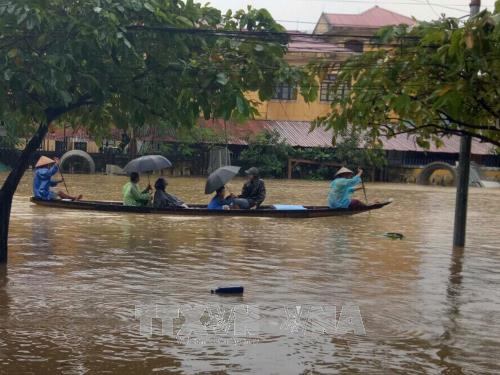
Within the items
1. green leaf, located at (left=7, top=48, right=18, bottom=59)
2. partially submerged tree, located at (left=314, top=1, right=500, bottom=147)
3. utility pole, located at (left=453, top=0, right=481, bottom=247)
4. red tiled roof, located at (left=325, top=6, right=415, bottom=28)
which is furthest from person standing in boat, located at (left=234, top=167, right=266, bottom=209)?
red tiled roof, located at (left=325, top=6, right=415, bottom=28)

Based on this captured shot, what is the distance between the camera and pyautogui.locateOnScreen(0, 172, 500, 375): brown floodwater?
605 cm

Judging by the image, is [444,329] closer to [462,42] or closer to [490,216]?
[462,42]

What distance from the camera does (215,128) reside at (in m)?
38.2

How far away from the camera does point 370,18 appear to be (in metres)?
41.2

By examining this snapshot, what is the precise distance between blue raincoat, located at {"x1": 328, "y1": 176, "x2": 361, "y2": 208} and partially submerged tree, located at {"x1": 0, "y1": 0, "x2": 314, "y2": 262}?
26.7 feet

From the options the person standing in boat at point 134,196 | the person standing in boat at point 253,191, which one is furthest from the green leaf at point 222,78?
the person standing in boat at point 253,191

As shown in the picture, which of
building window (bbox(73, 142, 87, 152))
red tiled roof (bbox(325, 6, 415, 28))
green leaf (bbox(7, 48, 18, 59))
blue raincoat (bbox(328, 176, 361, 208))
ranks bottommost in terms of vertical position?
blue raincoat (bbox(328, 176, 361, 208))

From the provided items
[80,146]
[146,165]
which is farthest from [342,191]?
[80,146]

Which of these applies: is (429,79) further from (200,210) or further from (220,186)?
(220,186)

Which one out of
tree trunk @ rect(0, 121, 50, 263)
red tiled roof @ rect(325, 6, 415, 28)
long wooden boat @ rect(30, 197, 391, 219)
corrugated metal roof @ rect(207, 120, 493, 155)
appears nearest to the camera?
tree trunk @ rect(0, 121, 50, 263)

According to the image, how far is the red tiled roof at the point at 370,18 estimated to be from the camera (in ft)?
131

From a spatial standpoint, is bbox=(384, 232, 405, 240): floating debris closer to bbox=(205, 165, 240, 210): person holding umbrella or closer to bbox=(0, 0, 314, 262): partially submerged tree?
bbox=(205, 165, 240, 210): person holding umbrella

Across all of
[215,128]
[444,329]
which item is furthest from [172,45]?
[215,128]

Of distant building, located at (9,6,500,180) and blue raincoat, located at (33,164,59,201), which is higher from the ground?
distant building, located at (9,6,500,180)
